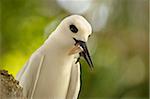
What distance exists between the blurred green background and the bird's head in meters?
0.43

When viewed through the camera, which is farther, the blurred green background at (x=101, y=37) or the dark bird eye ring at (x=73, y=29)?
the blurred green background at (x=101, y=37)

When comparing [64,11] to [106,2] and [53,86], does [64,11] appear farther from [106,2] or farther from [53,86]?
[53,86]

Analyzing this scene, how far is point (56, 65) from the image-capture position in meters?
1.37

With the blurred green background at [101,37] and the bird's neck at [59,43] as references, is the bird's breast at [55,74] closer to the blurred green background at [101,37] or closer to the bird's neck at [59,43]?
the bird's neck at [59,43]

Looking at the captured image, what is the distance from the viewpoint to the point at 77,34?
4.19 ft

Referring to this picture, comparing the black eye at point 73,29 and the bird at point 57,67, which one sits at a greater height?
the black eye at point 73,29

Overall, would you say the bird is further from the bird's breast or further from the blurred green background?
the blurred green background

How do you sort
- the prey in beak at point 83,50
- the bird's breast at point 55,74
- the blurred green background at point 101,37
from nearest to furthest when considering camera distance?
1. the prey in beak at point 83,50
2. the bird's breast at point 55,74
3. the blurred green background at point 101,37

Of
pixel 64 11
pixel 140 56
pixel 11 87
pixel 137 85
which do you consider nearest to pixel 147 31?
pixel 140 56

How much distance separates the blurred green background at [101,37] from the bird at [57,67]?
355 mm

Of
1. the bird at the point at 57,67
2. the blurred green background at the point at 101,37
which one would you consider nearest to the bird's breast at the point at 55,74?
the bird at the point at 57,67

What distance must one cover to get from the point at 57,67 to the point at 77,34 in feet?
0.49

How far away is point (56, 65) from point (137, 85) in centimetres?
78

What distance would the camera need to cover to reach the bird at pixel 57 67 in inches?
51.7
